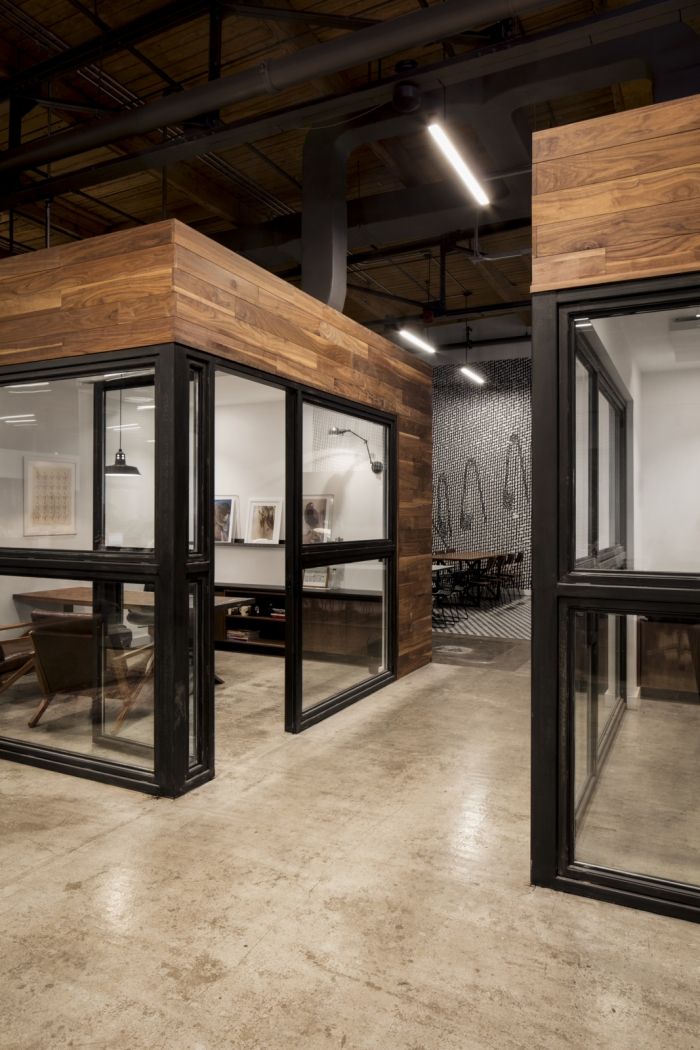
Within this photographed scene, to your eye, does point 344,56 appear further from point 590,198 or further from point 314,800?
point 314,800

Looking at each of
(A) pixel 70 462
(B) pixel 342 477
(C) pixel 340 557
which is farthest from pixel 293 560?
(A) pixel 70 462

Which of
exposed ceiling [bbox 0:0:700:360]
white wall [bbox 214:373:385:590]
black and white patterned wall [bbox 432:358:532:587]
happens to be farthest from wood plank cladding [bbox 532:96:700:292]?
black and white patterned wall [bbox 432:358:532:587]

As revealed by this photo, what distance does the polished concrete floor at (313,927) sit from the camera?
2023 millimetres

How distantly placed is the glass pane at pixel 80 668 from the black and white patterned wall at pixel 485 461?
9936 millimetres

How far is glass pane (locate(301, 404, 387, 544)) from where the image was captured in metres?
5.05

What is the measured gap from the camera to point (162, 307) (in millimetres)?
3498

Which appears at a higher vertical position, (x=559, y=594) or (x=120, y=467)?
(x=120, y=467)

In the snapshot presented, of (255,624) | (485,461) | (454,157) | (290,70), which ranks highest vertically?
(290,70)

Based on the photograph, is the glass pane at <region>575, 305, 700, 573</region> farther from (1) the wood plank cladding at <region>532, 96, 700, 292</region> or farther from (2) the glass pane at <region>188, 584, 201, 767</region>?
(2) the glass pane at <region>188, 584, 201, 767</region>

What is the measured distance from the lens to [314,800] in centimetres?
364

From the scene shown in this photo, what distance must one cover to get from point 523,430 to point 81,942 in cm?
1255

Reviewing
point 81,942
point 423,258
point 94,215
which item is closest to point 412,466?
point 423,258

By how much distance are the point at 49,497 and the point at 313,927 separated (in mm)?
2906

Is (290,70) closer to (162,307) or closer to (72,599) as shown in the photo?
(162,307)
